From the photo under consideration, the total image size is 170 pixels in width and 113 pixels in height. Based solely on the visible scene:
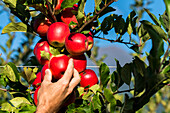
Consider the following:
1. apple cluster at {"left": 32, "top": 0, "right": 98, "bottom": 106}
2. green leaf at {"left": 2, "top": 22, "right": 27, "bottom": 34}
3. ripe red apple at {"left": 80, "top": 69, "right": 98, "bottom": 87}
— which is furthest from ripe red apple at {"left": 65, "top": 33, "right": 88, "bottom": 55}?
green leaf at {"left": 2, "top": 22, "right": 27, "bottom": 34}

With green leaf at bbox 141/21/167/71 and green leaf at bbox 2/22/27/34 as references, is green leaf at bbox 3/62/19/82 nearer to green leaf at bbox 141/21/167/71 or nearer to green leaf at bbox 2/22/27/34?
green leaf at bbox 2/22/27/34

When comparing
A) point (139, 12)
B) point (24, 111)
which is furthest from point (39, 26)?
point (139, 12)

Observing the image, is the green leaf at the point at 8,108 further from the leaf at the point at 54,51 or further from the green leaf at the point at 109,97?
the green leaf at the point at 109,97

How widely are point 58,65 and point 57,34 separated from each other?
0.12 metres

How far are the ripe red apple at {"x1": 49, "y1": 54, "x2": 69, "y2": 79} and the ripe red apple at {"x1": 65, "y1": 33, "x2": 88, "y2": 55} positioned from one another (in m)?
0.05

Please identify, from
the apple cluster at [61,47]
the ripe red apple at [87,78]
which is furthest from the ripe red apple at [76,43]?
the ripe red apple at [87,78]

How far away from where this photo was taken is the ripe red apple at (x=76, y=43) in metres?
0.73

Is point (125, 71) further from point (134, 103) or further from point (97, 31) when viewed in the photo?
point (97, 31)

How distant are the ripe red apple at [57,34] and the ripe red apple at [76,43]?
0.09 feet

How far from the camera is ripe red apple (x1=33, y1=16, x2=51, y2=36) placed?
817 millimetres

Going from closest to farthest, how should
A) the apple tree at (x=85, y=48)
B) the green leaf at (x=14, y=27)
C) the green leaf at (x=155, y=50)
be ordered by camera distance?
the green leaf at (x=155, y=50) < the apple tree at (x=85, y=48) < the green leaf at (x=14, y=27)

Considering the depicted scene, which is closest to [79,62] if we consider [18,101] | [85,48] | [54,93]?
[85,48]

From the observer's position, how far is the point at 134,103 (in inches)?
21.8

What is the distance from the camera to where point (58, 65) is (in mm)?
712
